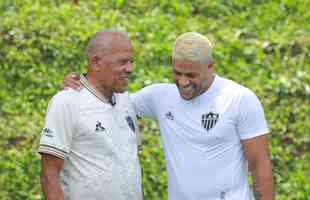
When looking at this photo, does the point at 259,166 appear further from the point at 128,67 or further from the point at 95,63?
the point at 95,63

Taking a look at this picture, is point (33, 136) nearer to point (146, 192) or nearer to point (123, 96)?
point (146, 192)

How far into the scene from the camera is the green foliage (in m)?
8.15

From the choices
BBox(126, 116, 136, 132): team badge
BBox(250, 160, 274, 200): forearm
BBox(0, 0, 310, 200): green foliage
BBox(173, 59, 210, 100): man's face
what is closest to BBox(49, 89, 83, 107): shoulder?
BBox(126, 116, 136, 132): team badge

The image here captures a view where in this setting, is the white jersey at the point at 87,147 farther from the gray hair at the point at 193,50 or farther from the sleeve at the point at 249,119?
the sleeve at the point at 249,119

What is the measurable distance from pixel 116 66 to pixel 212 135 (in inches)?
29.5

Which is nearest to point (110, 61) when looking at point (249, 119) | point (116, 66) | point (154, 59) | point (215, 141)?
point (116, 66)

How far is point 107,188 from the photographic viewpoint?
521 centimetres

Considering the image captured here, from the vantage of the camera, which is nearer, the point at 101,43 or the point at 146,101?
the point at 101,43

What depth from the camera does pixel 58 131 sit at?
16.6ft

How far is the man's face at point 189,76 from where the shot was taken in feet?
17.2

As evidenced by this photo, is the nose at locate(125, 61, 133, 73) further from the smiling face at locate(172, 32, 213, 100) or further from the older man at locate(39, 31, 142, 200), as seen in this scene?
the smiling face at locate(172, 32, 213, 100)

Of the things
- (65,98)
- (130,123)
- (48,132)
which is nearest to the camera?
(48,132)

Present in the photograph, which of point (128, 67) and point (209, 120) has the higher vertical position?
point (128, 67)

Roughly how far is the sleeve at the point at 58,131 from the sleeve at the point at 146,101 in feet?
2.65
